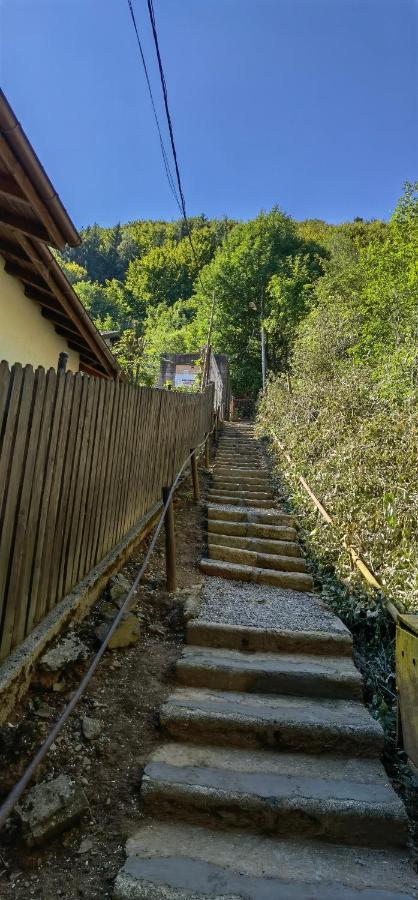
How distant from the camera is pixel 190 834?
221 cm

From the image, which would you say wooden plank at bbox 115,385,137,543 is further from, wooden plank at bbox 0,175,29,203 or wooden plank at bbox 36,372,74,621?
wooden plank at bbox 0,175,29,203

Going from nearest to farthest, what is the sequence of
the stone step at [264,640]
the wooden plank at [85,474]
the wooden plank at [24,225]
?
the wooden plank at [85,474] < the stone step at [264,640] < the wooden plank at [24,225]

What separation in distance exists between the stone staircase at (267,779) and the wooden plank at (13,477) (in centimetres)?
111

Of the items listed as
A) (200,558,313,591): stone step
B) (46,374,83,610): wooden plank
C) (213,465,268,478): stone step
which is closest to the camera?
(46,374,83,610): wooden plank

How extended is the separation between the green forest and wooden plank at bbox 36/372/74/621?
10.0ft

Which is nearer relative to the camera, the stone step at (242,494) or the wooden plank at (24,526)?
the wooden plank at (24,526)

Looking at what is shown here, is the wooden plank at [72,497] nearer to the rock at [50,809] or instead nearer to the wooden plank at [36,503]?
the wooden plank at [36,503]

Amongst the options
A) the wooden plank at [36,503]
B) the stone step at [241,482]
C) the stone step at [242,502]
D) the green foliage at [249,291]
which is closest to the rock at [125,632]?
the wooden plank at [36,503]

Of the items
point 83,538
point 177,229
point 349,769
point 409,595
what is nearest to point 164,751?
point 349,769

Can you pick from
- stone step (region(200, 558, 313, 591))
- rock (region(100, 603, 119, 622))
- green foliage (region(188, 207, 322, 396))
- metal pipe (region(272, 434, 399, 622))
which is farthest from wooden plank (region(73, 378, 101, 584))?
green foliage (region(188, 207, 322, 396))

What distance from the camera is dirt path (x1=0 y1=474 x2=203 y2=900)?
1848mm

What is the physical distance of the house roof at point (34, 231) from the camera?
3034mm

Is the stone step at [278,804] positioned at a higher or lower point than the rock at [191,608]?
lower

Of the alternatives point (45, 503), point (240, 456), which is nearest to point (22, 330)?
point (45, 503)
